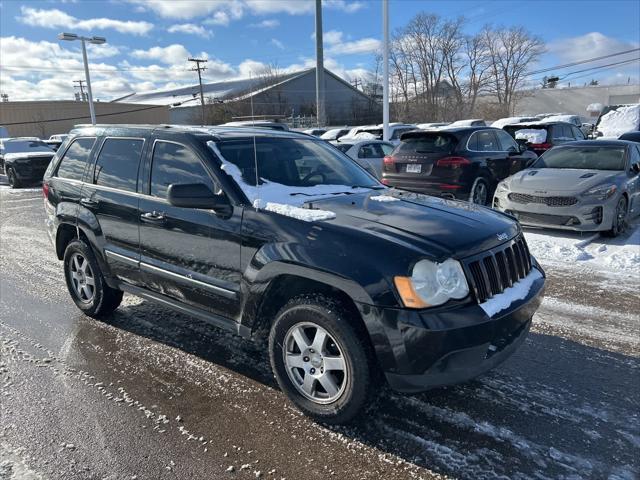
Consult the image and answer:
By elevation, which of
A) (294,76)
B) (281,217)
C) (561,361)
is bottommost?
(561,361)

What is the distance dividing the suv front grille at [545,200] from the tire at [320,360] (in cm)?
577

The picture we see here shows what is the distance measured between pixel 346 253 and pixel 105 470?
1778 mm

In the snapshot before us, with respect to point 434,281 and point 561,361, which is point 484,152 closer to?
point 561,361

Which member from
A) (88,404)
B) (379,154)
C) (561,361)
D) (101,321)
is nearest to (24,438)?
(88,404)

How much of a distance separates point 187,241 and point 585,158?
24.9 feet

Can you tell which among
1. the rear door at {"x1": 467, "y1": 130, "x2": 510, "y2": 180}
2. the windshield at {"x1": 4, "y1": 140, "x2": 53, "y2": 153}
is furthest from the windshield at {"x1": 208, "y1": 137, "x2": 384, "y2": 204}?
the windshield at {"x1": 4, "y1": 140, "x2": 53, "y2": 153}

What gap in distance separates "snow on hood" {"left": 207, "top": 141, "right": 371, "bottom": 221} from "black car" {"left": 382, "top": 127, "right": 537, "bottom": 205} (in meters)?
5.49

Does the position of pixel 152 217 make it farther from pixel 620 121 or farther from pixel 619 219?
pixel 620 121

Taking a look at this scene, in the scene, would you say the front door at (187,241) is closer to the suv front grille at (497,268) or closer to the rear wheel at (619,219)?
the suv front grille at (497,268)

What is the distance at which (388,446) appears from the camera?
2.82m

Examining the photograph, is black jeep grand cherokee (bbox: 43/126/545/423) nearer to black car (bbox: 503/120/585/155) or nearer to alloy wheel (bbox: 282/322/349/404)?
alloy wheel (bbox: 282/322/349/404)

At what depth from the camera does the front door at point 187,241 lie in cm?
340

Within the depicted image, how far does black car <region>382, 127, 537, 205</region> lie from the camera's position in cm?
896

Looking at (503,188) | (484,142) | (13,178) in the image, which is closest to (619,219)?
(503,188)
